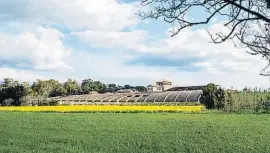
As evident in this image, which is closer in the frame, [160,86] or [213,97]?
[213,97]

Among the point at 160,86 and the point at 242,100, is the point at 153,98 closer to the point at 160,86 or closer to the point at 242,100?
the point at 242,100

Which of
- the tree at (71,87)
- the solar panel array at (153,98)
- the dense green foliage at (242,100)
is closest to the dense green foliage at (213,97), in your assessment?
the dense green foliage at (242,100)

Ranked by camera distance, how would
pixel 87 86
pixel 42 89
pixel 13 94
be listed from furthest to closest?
pixel 87 86
pixel 42 89
pixel 13 94

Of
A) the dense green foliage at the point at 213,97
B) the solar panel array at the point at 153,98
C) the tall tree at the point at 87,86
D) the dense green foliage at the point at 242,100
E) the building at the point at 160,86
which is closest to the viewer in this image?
the dense green foliage at the point at 242,100

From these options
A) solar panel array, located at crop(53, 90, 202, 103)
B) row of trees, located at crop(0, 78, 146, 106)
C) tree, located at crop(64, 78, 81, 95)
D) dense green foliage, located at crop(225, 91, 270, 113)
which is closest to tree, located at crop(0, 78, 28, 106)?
row of trees, located at crop(0, 78, 146, 106)

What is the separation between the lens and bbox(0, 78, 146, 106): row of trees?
2657 inches

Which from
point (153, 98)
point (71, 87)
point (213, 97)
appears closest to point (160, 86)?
point (71, 87)

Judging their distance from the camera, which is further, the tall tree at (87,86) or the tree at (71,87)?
the tall tree at (87,86)

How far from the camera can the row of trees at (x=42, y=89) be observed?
67.5m

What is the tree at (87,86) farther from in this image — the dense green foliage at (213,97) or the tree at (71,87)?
the dense green foliage at (213,97)

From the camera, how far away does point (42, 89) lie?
9738 cm

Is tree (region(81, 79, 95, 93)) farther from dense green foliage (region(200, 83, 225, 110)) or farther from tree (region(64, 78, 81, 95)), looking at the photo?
dense green foliage (region(200, 83, 225, 110))

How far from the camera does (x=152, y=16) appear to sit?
15.1 feet

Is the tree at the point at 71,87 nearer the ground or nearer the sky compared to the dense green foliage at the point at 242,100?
nearer the sky
